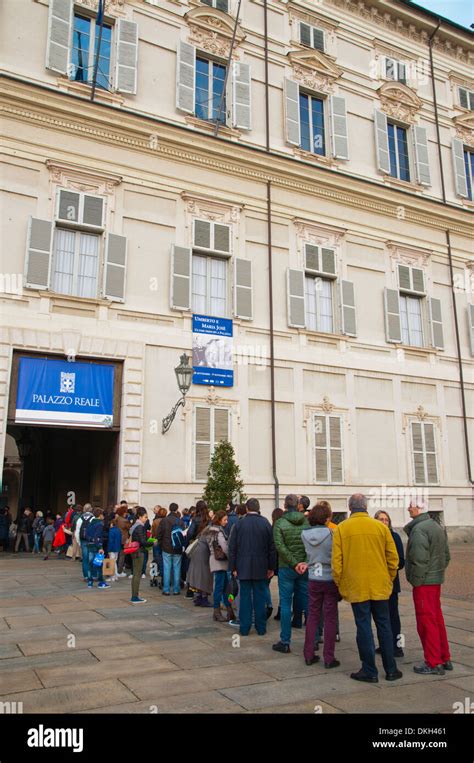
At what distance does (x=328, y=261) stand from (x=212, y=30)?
8569 mm

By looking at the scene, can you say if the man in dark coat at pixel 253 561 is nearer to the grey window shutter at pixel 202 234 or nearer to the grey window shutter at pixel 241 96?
the grey window shutter at pixel 202 234

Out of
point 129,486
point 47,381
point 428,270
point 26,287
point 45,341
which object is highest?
point 428,270

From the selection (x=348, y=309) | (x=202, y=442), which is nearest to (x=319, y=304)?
(x=348, y=309)

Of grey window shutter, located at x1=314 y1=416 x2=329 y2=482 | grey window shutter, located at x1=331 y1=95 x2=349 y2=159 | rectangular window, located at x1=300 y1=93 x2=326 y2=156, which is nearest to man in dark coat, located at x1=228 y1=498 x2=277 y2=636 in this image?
grey window shutter, located at x1=314 y1=416 x2=329 y2=482

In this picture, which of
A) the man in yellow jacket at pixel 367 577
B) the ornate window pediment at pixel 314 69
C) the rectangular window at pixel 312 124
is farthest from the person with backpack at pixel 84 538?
the ornate window pediment at pixel 314 69

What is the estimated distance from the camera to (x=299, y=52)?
21.0m

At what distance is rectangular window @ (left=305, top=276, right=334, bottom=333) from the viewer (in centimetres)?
1958

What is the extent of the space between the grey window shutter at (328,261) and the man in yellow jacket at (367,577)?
15.1 metres

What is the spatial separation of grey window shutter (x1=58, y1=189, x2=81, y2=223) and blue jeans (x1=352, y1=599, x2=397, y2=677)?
13.9m

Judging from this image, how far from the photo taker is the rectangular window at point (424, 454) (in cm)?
2005
